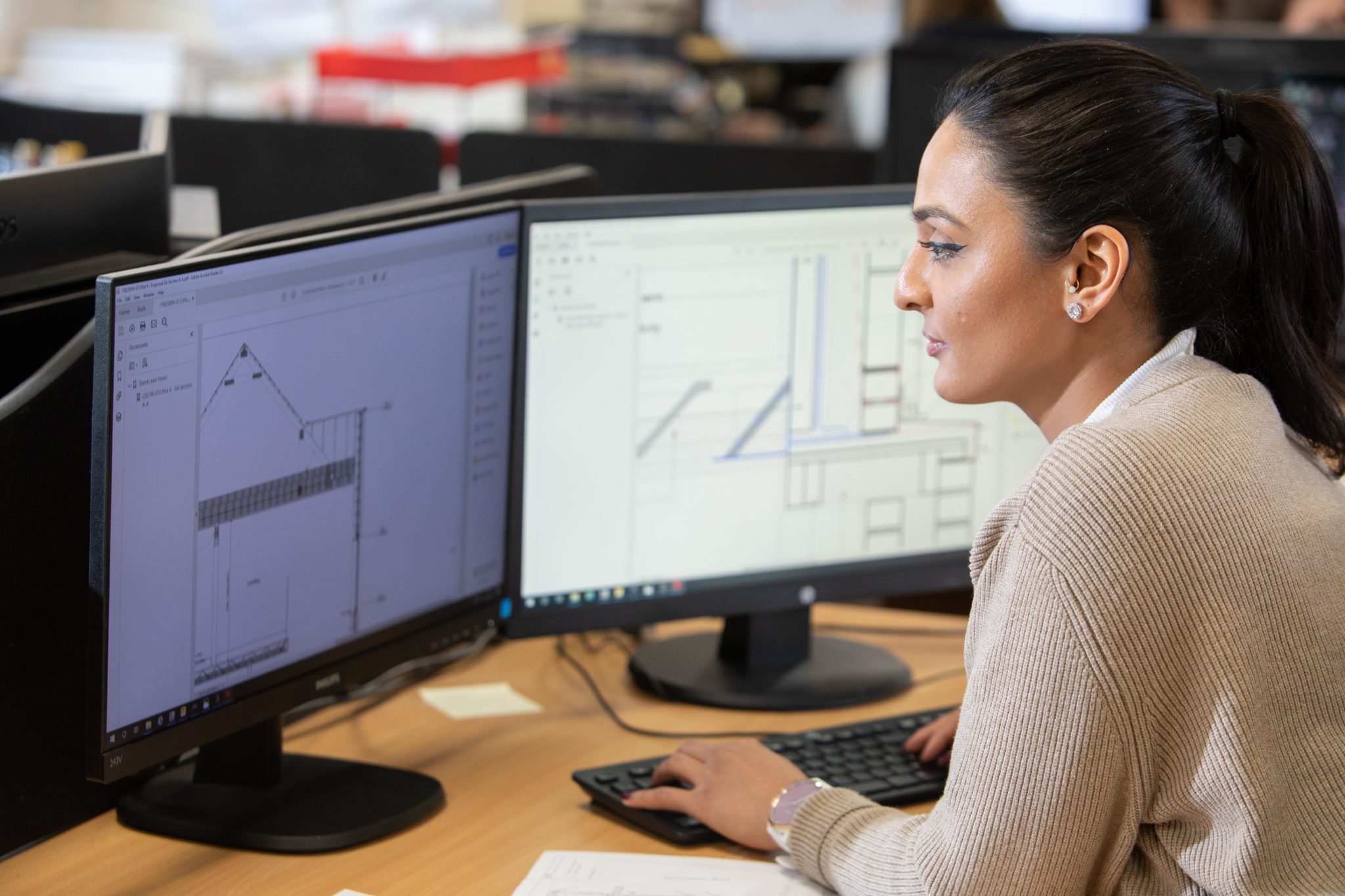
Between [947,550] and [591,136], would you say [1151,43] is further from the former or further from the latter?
[947,550]

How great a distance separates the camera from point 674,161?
203 cm

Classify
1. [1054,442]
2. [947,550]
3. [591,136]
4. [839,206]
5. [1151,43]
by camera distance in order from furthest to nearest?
[1151,43], [591,136], [947,550], [839,206], [1054,442]

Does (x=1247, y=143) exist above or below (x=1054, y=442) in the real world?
above

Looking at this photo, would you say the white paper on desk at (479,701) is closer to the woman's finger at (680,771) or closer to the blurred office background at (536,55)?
the woman's finger at (680,771)

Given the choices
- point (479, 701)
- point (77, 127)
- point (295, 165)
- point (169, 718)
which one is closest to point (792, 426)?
point (479, 701)

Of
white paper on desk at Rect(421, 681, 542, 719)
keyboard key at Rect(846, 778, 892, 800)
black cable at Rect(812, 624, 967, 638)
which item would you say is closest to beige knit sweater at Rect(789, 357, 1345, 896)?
keyboard key at Rect(846, 778, 892, 800)

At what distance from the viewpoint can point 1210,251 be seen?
1.03 meters

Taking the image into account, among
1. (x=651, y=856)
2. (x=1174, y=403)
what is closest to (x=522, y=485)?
(x=651, y=856)

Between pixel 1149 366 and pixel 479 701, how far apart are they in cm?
71

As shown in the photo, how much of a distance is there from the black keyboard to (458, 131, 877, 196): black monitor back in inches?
35.4

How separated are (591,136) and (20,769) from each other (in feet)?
3.97

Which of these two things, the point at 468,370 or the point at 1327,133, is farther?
the point at 1327,133

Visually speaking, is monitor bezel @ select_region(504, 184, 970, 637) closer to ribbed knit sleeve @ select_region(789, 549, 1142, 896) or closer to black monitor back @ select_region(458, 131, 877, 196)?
ribbed knit sleeve @ select_region(789, 549, 1142, 896)

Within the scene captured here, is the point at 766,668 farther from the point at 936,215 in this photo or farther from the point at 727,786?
the point at 936,215
